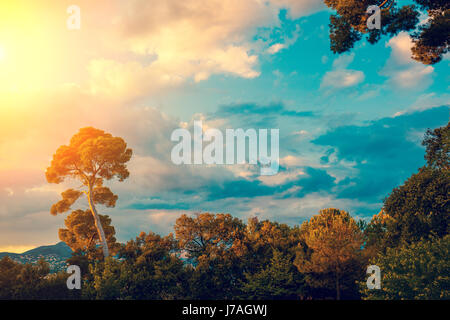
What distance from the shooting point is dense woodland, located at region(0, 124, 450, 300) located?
32.0m

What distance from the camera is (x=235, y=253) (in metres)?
40.2

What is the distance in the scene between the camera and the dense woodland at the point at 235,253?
31969mm

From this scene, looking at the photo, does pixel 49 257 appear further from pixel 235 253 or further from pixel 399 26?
pixel 399 26

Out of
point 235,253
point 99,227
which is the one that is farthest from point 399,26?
point 99,227

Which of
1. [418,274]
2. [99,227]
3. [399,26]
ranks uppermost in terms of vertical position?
[399,26]

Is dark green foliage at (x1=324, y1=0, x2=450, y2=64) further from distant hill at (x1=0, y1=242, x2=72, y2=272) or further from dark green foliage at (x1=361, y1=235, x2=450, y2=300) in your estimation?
distant hill at (x1=0, y1=242, x2=72, y2=272)

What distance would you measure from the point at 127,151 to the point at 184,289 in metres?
16.9

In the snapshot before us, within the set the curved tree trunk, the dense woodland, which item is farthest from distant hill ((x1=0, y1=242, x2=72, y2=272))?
the curved tree trunk
